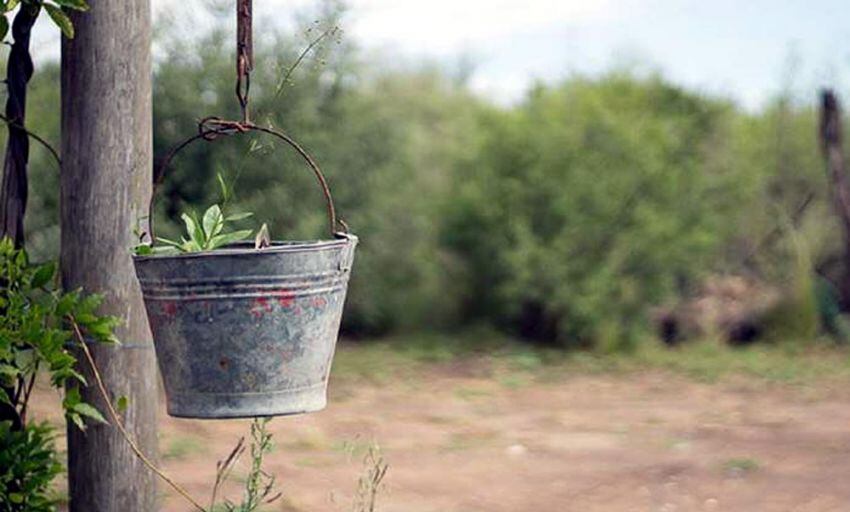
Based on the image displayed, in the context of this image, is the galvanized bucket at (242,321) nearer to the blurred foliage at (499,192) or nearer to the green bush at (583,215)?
the blurred foliage at (499,192)

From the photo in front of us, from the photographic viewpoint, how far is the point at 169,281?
9.45 feet

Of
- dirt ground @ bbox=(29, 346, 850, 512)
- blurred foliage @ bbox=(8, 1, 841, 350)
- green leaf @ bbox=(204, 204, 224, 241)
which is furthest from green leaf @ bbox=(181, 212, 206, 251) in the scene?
blurred foliage @ bbox=(8, 1, 841, 350)

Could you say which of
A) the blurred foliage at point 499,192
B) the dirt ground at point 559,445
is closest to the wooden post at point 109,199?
the dirt ground at point 559,445

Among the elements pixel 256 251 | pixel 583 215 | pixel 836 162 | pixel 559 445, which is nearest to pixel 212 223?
pixel 256 251

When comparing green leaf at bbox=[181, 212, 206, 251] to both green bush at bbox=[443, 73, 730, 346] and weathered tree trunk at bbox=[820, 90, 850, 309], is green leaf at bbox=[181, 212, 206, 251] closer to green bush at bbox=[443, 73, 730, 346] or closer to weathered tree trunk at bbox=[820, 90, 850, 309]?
green bush at bbox=[443, 73, 730, 346]

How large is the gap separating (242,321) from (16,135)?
1215mm

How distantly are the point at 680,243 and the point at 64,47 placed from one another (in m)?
7.75

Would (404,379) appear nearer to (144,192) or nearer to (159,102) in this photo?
(159,102)

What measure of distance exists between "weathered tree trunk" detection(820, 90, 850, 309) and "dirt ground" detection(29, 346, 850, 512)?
2.94 m

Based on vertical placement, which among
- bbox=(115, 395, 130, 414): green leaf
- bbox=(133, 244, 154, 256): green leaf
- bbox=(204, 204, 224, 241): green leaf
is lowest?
bbox=(115, 395, 130, 414): green leaf

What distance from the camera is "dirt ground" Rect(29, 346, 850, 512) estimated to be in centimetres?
530

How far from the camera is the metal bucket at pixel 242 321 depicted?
2.85 meters

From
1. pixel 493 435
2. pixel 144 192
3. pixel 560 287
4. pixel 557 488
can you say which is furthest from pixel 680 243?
pixel 144 192

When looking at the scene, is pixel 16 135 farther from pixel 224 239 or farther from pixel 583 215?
pixel 583 215
